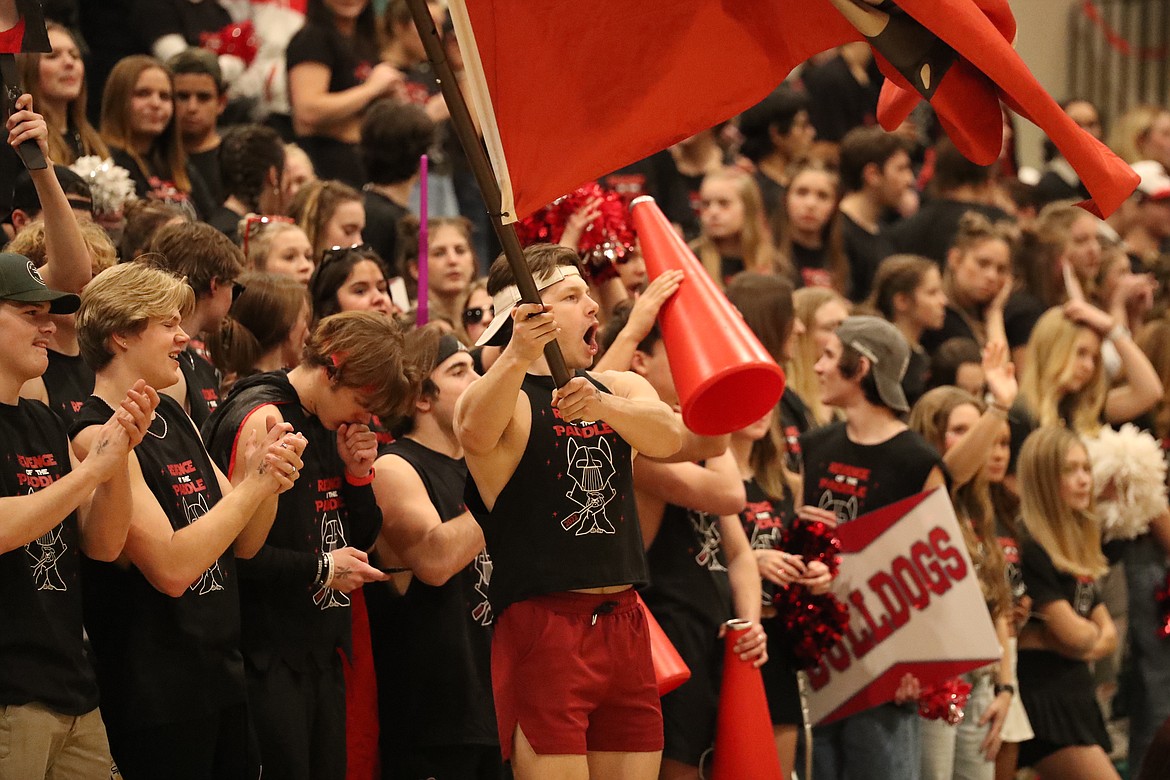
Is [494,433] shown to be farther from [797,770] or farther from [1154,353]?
[1154,353]

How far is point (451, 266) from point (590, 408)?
257 cm

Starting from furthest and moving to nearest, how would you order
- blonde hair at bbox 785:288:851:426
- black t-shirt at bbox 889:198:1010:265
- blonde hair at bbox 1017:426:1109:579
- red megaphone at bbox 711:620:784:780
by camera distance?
black t-shirt at bbox 889:198:1010:265
blonde hair at bbox 785:288:851:426
blonde hair at bbox 1017:426:1109:579
red megaphone at bbox 711:620:784:780

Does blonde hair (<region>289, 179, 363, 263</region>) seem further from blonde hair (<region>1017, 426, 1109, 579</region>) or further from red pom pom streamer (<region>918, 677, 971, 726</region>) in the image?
blonde hair (<region>1017, 426, 1109, 579</region>)

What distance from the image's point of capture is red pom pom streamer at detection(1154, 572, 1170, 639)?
729cm

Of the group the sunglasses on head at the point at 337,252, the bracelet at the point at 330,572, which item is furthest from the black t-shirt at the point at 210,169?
the bracelet at the point at 330,572

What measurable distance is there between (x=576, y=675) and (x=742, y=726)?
105cm

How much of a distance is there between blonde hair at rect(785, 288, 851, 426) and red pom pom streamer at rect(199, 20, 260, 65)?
9.66 feet

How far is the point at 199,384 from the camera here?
4.80 metres

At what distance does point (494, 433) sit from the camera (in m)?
4.18

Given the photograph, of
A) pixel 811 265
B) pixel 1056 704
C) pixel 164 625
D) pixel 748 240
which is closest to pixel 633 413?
pixel 164 625

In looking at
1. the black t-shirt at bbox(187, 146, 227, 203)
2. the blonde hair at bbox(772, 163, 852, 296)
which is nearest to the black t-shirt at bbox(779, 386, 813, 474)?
the blonde hair at bbox(772, 163, 852, 296)

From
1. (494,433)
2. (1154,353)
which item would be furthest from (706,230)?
(494,433)

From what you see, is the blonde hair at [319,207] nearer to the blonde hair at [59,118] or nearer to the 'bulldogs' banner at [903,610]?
the blonde hair at [59,118]

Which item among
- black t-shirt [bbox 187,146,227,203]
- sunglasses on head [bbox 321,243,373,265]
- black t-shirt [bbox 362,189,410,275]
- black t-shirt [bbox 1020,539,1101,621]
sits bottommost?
black t-shirt [bbox 1020,539,1101,621]
